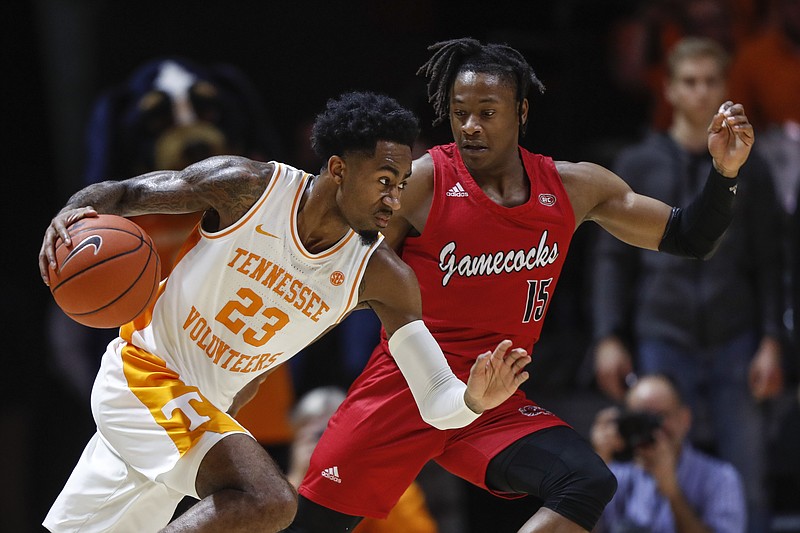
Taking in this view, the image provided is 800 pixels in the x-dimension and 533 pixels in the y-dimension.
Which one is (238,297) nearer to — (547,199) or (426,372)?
(426,372)

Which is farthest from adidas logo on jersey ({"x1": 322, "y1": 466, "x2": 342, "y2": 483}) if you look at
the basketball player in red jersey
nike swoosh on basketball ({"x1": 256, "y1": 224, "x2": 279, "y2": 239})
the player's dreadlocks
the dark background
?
the dark background

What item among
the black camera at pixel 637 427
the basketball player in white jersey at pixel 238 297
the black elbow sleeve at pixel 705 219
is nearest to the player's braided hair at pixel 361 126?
the basketball player in white jersey at pixel 238 297

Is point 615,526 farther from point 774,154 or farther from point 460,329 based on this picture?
point 774,154

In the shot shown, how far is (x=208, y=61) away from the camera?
8.20 metres

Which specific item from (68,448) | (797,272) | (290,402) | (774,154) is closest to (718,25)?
(774,154)

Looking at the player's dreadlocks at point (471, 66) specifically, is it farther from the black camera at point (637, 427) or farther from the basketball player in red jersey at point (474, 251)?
the black camera at point (637, 427)

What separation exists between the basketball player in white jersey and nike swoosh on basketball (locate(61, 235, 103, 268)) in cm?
8

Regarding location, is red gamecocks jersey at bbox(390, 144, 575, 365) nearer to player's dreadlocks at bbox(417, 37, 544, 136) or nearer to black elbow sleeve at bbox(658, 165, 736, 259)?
player's dreadlocks at bbox(417, 37, 544, 136)

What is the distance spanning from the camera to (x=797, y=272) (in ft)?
20.6

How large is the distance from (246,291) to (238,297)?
0.03m

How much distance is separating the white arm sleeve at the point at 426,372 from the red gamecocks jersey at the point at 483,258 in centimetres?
32

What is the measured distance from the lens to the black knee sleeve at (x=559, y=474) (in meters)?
4.23

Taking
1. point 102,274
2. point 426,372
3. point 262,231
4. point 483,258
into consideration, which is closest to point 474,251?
point 483,258

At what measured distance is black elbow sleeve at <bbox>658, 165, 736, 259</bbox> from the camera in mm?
4707
